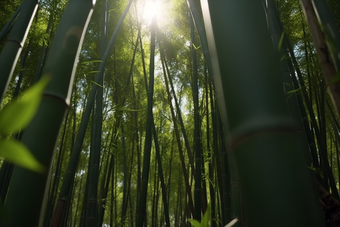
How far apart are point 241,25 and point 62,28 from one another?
44 cm

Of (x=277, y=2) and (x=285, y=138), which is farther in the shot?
(x=277, y=2)

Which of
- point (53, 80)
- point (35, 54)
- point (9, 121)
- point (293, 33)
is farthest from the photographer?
point (35, 54)

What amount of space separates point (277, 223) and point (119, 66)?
463 centimetres

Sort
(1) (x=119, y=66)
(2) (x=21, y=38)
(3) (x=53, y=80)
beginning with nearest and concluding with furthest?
(3) (x=53, y=80)
(2) (x=21, y=38)
(1) (x=119, y=66)

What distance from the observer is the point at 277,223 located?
0.37m

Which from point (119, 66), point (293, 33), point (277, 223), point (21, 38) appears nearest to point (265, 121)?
point (277, 223)

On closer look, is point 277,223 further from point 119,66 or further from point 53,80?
point 119,66

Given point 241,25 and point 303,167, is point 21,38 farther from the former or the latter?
point 303,167

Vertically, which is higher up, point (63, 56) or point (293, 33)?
point (293, 33)

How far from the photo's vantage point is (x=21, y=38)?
1.09m

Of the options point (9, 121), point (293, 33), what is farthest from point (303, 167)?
point (293, 33)

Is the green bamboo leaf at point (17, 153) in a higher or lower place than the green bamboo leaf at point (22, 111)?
lower

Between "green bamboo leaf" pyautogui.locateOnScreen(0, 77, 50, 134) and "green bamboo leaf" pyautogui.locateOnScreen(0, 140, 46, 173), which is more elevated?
"green bamboo leaf" pyautogui.locateOnScreen(0, 77, 50, 134)

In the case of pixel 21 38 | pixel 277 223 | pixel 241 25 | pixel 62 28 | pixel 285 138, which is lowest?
pixel 277 223
